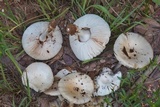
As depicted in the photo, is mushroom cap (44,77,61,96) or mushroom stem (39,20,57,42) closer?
mushroom stem (39,20,57,42)

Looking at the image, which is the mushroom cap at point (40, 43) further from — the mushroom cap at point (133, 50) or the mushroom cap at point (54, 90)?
the mushroom cap at point (133, 50)

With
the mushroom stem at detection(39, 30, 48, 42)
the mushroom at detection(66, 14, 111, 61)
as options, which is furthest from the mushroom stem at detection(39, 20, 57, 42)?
the mushroom at detection(66, 14, 111, 61)

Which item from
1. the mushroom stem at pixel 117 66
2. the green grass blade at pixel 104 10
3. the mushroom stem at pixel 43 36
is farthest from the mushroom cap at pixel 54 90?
the green grass blade at pixel 104 10

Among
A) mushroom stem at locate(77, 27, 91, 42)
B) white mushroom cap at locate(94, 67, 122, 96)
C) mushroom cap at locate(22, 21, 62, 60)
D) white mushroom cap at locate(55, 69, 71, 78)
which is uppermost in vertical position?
mushroom cap at locate(22, 21, 62, 60)

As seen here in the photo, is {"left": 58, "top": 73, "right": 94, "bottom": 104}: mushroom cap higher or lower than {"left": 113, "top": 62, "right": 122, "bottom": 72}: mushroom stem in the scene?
higher

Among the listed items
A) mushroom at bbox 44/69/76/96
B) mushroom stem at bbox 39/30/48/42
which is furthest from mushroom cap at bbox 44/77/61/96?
mushroom stem at bbox 39/30/48/42

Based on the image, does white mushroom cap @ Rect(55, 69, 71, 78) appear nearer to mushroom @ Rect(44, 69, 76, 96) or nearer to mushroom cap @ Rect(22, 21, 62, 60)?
mushroom @ Rect(44, 69, 76, 96)
